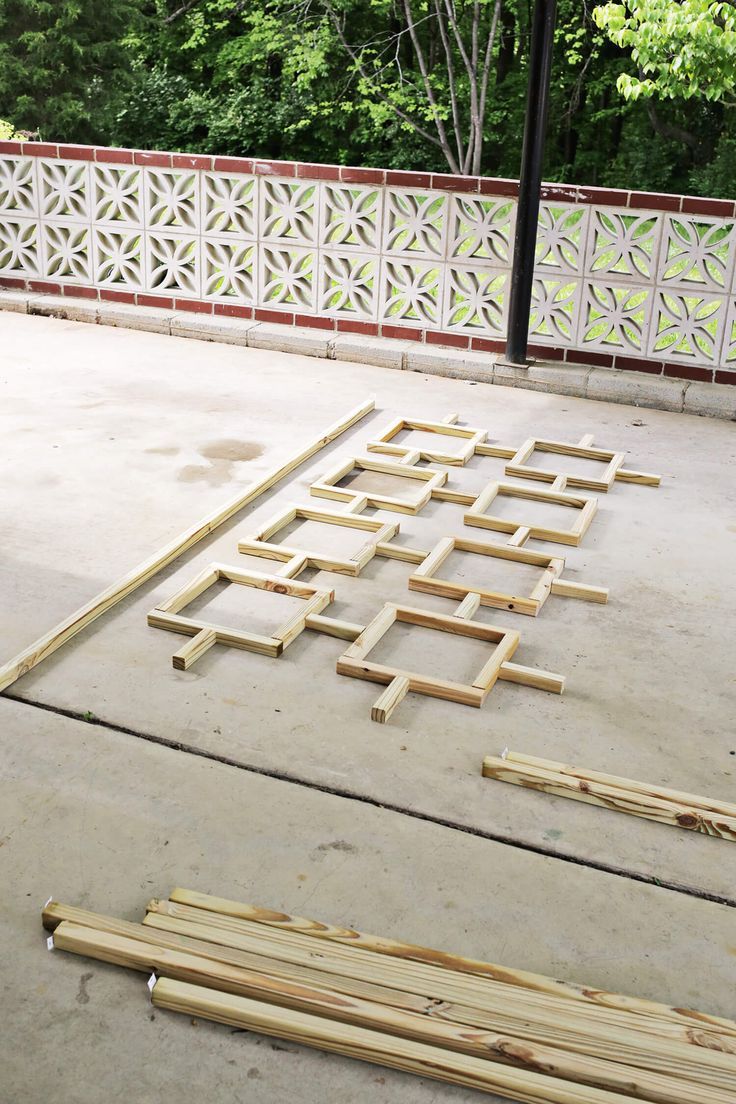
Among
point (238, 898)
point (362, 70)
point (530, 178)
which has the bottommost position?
point (238, 898)

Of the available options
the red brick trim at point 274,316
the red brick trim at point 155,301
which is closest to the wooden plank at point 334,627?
the red brick trim at point 274,316

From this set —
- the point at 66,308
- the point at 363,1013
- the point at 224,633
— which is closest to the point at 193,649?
the point at 224,633

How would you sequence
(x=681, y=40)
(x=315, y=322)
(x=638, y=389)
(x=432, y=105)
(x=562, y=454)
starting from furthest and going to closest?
(x=432, y=105) < (x=681, y=40) < (x=315, y=322) < (x=638, y=389) < (x=562, y=454)

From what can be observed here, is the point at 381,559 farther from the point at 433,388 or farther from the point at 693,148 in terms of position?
the point at 693,148

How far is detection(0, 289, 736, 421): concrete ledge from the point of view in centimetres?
677

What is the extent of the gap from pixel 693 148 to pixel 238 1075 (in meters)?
19.8

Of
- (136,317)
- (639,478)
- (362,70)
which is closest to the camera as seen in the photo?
(639,478)

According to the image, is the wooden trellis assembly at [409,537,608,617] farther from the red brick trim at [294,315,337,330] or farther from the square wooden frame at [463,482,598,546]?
the red brick trim at [294,315,337,330]

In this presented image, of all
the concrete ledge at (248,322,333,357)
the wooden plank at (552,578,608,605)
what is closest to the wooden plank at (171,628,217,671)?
the wooden plank at (552,578,608,605)

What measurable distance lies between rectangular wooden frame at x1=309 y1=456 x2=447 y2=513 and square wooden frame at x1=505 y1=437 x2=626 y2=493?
1.44 feet

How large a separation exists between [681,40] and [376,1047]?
11025mm

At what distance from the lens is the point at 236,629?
156 inches

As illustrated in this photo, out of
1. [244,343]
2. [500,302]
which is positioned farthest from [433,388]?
[244,343]

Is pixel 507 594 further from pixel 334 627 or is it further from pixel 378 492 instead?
pixel 378 492
